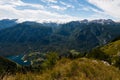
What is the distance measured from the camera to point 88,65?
1069 cm

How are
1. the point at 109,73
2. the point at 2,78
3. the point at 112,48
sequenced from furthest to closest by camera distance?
the point at 112,48 → the point at 109,73 → the point at 2,78

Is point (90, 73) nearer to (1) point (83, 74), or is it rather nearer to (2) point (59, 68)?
(1) point (83, 74)

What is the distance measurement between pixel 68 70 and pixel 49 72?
779 millimetres

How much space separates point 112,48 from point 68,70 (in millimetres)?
191741

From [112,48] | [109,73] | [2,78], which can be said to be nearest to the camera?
[2,78]

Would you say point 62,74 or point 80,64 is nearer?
point 62,74

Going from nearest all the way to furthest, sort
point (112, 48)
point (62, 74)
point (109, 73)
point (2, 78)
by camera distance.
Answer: point (2, 78), point (62, 74), point (109, 73), point (112, 48)

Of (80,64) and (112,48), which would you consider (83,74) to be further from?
(112,48)

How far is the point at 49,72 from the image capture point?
9.55m

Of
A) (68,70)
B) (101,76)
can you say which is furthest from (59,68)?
(101,76)

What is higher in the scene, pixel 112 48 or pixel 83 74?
pixel 83 74

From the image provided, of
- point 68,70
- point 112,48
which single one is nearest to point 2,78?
point 68,70

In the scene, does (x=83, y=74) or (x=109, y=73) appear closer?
(x=83, y=74)

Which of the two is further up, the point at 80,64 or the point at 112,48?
the point at 80,64
